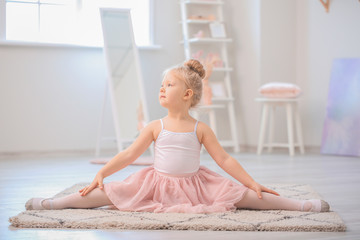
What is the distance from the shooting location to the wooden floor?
1460mm

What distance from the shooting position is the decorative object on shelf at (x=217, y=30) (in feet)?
15.8

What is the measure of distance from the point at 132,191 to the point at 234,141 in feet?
10.1

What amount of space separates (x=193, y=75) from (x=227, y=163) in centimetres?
35

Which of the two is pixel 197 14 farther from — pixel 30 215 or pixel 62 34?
pixel 30 215

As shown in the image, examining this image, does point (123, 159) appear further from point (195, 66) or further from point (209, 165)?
point (209, 165)

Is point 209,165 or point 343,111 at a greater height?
point 343,111

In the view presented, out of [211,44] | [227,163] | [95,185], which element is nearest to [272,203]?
[227,163]

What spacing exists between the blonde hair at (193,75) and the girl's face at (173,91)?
19 millimetres

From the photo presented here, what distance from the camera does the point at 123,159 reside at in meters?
1.84

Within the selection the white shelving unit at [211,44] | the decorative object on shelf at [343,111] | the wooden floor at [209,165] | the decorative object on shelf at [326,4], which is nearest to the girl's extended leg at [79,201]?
the wooden floor at [209,165]

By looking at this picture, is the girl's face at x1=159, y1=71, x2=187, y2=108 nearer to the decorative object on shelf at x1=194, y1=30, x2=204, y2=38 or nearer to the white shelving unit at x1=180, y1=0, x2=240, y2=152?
the white shelving unit at x1=180, y1=0, x2=240, y2=152

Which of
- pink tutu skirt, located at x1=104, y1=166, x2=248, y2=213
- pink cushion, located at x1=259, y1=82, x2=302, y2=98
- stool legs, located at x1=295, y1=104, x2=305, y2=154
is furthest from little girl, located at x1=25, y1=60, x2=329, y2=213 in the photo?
stool legs, located at x1=295, y1=104, x2=305, y2=154

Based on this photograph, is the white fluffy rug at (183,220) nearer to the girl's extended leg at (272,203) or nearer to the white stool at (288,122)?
the girl's extended leg at (272,203)

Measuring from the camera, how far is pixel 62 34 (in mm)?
4516
